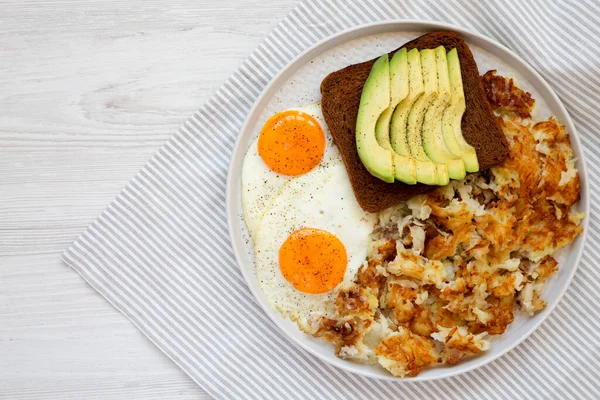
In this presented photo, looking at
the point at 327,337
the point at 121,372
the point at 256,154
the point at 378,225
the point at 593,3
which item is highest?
the point at 593,3

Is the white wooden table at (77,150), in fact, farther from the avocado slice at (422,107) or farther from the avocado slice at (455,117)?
the avocado slice at (455,117)

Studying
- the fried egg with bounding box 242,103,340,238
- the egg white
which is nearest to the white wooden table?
the fried egg with bounding box 242,103,340,238

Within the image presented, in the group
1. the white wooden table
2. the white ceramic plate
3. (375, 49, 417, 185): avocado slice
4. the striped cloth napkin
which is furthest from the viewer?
the white wooden table

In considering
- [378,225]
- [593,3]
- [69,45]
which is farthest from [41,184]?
[593,3]

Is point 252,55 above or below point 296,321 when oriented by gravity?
above

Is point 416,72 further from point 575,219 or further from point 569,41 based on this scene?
point 575,219

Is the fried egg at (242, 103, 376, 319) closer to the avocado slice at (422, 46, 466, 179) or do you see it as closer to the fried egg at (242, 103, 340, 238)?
the fried egg at (242, 103, 340, 238)
